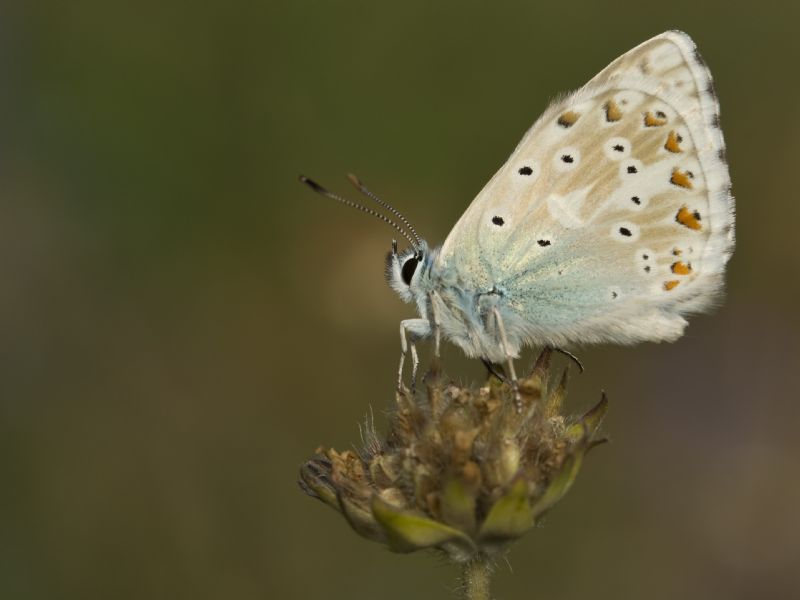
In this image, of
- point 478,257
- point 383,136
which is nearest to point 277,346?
point 383,136

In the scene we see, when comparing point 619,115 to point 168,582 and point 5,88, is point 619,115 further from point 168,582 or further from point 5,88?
point 5,88

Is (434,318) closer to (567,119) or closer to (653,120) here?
(567,119)

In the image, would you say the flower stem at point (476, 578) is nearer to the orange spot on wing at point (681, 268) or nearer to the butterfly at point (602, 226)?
the butterfly at point (602, 226)

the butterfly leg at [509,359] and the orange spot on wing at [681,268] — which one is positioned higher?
the orange spot on wing at [681,268]

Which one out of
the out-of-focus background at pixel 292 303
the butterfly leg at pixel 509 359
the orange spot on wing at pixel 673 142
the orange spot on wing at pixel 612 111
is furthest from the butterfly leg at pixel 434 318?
the out-of-focus background at pixel 292 303

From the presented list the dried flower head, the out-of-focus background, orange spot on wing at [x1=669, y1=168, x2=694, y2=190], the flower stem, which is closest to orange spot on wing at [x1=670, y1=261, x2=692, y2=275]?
orange spot on wing at [x1=669, y1=168, x2=694, y2=190]

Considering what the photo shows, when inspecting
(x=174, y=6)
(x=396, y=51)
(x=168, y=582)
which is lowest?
(x=168, y=582)

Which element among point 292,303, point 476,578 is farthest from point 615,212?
point 292,303
